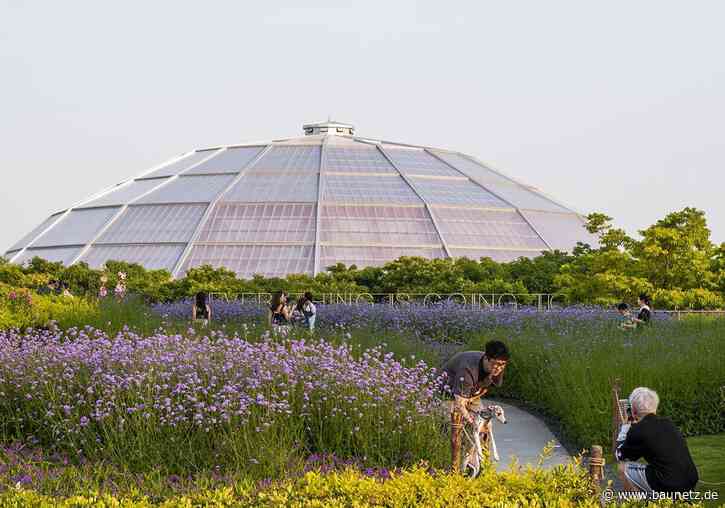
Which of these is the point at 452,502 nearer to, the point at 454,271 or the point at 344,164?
the point at 454,271

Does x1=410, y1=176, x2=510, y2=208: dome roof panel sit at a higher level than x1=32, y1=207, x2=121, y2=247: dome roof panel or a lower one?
higher

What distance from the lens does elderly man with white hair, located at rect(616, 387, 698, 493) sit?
989cm

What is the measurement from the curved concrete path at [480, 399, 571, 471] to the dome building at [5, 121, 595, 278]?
120 ft

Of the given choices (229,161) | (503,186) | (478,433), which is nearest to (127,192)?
(229,161)

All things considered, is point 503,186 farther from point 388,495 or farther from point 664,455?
point 388,495

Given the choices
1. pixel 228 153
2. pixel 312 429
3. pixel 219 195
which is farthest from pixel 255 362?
pixel 228 153

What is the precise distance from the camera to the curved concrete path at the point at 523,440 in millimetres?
15061

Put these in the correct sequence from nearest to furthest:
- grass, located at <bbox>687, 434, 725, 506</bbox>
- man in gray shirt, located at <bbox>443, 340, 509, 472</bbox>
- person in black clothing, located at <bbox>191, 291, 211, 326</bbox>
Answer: man in gray shirt, located at <bbox>443, 340, 509, 472</bbox>
grass, located at <bbox>687, 434, 725, 506</bbox>
person in black clothing, located at <bbox>191, 291, 211, 326</bbox>

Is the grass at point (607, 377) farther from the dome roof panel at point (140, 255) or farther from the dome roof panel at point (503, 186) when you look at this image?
the dome roof panel at point (503, 186)

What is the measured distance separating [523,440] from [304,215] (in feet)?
141

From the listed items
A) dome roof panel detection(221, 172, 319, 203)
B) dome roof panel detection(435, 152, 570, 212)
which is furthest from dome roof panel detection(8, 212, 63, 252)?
dome roof panel detection(435, 152, 570, 212)

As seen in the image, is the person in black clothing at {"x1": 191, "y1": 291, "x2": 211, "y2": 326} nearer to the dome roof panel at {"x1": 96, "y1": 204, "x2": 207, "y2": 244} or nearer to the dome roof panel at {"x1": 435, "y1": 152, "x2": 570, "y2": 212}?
the dome roof panel at {"x1": 96, "y1": 204, "x2": 207, "y2": 244}

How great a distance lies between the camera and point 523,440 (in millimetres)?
16484

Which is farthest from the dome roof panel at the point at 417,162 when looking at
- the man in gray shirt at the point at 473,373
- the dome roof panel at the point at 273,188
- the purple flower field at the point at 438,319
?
the man in gray shirt at the point at 473,373
